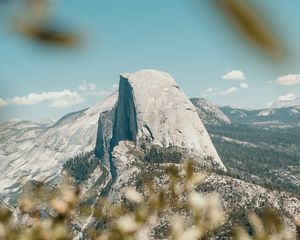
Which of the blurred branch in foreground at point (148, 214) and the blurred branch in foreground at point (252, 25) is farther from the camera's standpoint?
the blurred branch in foreground at point (148, 214)

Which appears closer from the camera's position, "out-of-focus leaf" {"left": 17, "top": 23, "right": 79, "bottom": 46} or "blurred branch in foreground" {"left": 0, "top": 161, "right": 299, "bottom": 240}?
"out-of-focus leaf" {"left": 17, "top": 23, "right": 79, "bottom": 46}

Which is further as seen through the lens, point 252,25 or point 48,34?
point 48,34

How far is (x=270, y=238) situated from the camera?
300 cm

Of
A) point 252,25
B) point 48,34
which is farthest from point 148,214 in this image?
point 252,25

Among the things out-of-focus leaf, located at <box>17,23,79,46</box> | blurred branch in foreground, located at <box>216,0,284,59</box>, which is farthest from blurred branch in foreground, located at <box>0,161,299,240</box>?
blurred branch in foreground, located at <box>216,0,284,59</box>

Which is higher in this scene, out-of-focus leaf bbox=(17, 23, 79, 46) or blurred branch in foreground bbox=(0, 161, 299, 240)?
out-of-focus leaf bbox=(17, 23, 79, 46)

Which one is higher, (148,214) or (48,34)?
(48,34)

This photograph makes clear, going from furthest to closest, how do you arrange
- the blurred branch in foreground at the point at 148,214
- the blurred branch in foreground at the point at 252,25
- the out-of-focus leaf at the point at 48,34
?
the blurred branch in foreground at the point at 148,214, the out-of-focus leaf at the point at 48,34, the blurred branch in foreground at the point at 252,25

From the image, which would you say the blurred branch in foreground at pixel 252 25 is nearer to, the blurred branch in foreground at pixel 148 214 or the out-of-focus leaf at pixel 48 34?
the out-of-focus leaf at pixel 48 34

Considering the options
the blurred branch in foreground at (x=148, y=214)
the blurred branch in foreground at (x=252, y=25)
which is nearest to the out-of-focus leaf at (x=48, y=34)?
the blurred branch in foreground at (x=252, y=25)

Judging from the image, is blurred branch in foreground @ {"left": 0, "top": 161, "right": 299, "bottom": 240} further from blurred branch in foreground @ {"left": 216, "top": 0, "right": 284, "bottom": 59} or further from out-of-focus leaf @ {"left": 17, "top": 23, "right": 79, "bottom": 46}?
blurred branch in foreground @ {"left": 216, "top": 0, "right": 284, "bottom": 59}

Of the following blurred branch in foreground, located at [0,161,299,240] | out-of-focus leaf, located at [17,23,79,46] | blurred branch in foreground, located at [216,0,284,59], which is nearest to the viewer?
blurred branch in foreground, located at [216,0,284,59]

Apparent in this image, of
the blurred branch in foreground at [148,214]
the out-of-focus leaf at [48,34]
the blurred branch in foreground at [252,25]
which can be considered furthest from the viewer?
the blurred branch in foreground at [148,214]

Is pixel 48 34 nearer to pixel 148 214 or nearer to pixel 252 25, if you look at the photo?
pixel 252 25
